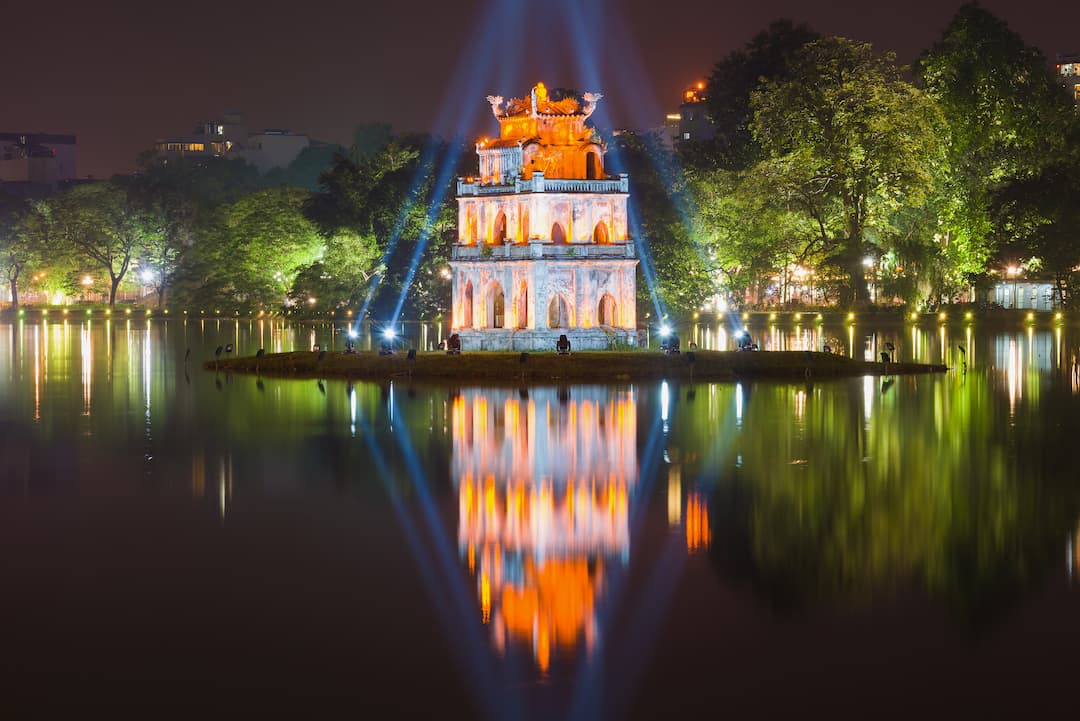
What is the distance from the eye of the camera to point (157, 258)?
154m

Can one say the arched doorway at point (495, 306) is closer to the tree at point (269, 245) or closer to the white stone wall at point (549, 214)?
the white stone wall at point (549, 214)

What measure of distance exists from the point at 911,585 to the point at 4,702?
12.4 m

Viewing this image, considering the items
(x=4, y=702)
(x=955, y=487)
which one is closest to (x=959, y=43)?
(x=955, y=487)

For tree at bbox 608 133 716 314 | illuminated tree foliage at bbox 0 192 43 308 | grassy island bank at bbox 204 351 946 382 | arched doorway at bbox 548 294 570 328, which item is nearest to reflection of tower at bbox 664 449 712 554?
grassy island bank at bbox 204 351 946 382

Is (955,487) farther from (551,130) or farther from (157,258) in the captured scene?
(157,258)

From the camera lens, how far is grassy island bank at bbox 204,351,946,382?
58.7 m

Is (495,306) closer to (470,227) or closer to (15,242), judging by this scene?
(470,227)

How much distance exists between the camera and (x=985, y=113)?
3994 inches

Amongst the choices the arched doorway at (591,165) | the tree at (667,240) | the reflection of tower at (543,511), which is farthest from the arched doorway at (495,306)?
the reflection of tower at (543,511)

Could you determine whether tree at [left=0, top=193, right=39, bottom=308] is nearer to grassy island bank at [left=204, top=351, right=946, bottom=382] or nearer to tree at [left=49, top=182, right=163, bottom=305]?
tree at [left=49, top=182, right=163, bottom=305]

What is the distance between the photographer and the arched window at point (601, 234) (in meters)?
66.4

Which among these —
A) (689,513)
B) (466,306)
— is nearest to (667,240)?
(466,306)

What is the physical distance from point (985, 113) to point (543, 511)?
8123 cm

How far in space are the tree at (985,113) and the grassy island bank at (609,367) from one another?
43.0m
